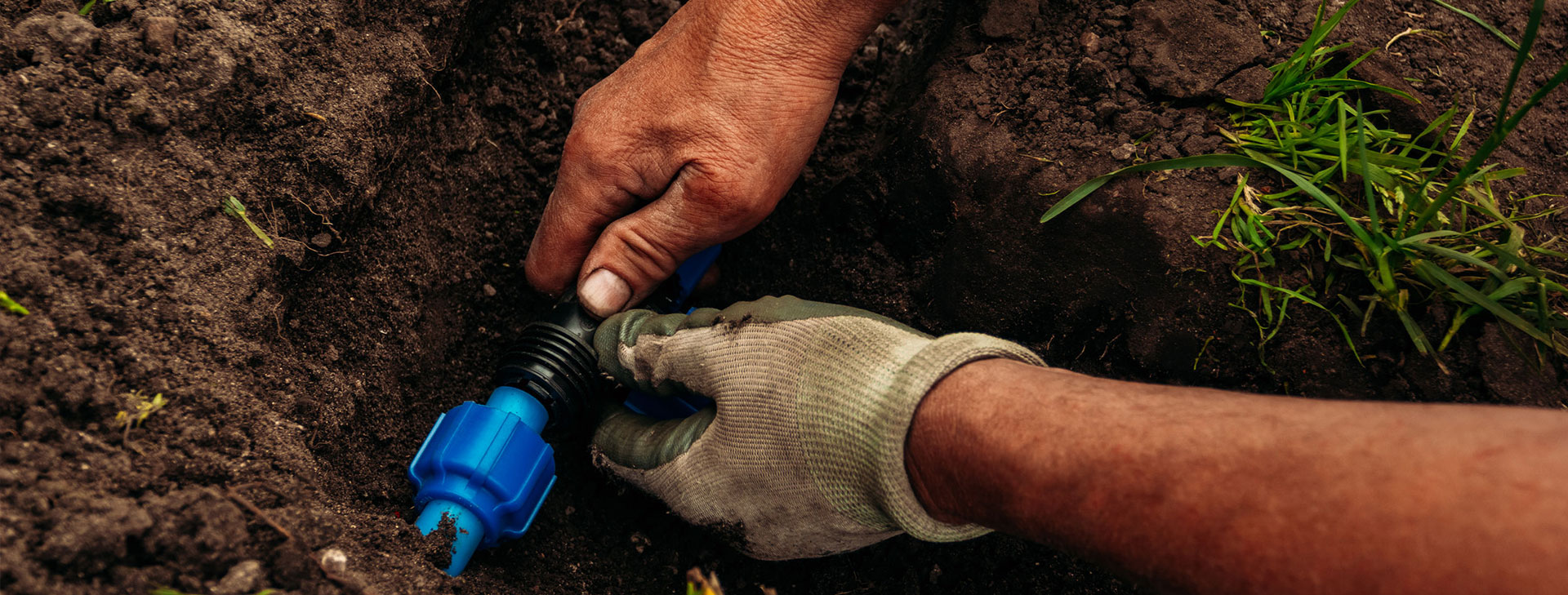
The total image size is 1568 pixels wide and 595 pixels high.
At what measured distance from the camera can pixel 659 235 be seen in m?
1.51

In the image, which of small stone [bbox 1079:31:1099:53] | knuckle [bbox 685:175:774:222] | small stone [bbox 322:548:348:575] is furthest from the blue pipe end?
small stone [bbox 1079:31:1099:53]

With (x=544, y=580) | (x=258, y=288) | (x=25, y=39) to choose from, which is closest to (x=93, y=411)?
(x=258, y=288)

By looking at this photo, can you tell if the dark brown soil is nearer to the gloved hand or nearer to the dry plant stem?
the gloved hand

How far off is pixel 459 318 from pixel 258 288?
16.1 inches

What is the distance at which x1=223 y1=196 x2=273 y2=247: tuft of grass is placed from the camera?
4.33ft

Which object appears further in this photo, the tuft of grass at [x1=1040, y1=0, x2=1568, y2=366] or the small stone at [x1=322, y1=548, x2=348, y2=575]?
the tuft of grass at [x1=1040, y1=0, x2=1568, y2=366]

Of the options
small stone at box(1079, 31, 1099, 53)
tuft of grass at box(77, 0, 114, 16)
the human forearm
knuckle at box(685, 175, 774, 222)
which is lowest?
tuft of grass at box(77, 0, 114, 16)

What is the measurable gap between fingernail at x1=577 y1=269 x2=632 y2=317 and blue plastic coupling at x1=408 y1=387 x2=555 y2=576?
23 centimetres

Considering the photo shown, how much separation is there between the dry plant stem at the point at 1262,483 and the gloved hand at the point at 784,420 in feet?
0.27

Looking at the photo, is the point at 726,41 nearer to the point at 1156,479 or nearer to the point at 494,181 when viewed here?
the point at 494,181

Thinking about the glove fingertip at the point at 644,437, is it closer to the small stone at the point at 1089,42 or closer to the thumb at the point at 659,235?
the thumb at the point at 659,235

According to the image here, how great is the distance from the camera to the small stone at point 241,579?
100 cm

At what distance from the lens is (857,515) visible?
4.05ft

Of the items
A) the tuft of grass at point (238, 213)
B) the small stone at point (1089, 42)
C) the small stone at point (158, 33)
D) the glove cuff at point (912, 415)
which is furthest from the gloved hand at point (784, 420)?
the small stone at point (158, 33)
